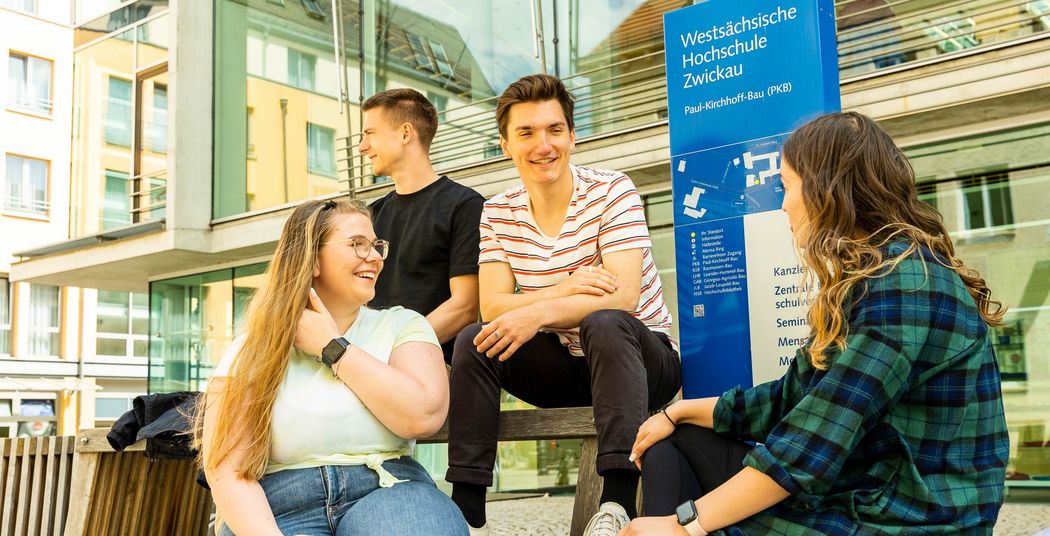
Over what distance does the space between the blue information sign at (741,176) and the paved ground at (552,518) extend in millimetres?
3728

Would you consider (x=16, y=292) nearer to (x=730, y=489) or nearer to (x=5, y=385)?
(x=5, y=385)

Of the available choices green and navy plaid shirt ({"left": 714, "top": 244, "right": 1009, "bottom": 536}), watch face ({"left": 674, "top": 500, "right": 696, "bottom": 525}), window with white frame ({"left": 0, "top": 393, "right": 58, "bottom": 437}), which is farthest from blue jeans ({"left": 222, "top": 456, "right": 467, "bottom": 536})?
window with white frame ({"left": 0, "top": 393, "right": 58, "bottom": 437})

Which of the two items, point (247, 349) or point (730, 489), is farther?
point (247, 349)

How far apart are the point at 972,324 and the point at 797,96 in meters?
1.59

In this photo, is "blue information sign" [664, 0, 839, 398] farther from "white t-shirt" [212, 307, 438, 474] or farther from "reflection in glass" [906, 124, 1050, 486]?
"reflection in glass" [906, 124, 1050, 486]

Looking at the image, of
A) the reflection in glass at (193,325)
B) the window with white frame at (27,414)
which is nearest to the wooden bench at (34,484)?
the reflection in glass at (193,325)

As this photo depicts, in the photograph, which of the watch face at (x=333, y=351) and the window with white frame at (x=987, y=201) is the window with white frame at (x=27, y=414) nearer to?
the window with white frame at (x=987, y=201)

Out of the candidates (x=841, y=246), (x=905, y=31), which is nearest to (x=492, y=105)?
(x=905, y=31)

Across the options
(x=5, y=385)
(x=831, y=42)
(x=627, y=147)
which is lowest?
(x=5, y=385)

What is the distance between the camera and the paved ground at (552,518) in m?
6.56

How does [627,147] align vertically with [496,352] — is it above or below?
above

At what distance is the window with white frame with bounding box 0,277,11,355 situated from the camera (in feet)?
85.6

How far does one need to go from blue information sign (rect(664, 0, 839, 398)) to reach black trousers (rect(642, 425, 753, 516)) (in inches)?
39.4

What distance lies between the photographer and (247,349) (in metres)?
2.75
